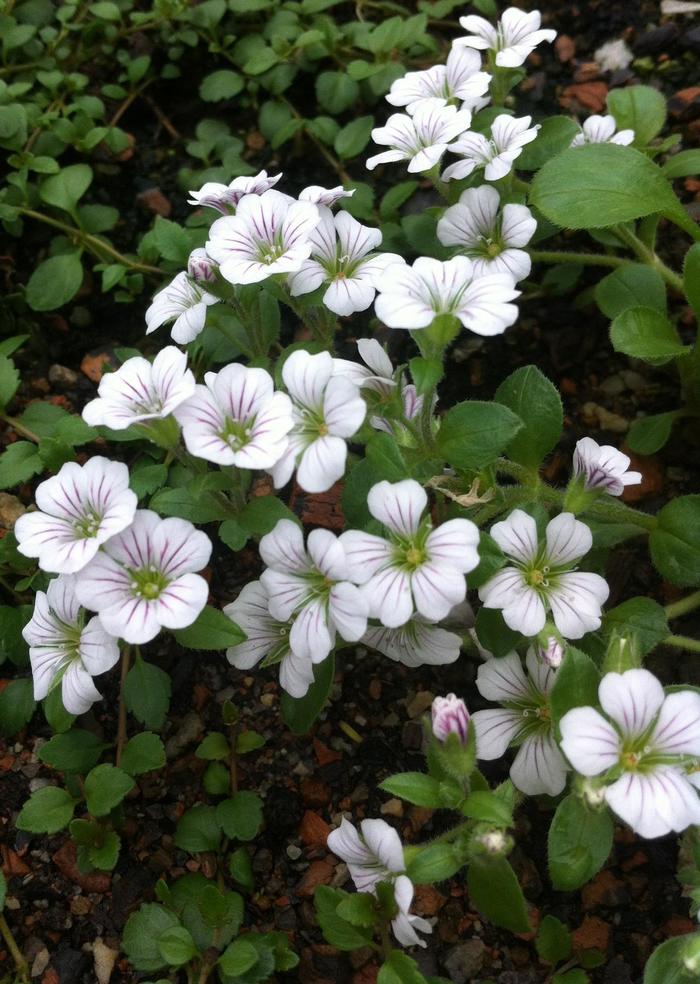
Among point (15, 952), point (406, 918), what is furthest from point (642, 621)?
point (15, 952)

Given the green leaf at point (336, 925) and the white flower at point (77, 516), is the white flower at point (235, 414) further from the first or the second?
the green leaf at point (336, 925)

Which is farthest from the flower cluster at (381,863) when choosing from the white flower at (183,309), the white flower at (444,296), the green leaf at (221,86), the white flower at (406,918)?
the green leaf at (221,86)

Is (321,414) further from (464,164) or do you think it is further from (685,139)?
(685,139)

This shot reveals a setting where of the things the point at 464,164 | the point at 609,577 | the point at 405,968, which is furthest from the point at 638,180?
the point at 405,968

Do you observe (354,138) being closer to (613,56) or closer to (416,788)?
(613,56)

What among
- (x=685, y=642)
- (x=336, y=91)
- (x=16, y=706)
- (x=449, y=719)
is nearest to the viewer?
(x=449, y=719)

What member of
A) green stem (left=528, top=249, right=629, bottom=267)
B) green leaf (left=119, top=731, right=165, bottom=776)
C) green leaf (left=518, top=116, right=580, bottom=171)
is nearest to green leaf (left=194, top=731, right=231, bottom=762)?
green leaf (left=119, top=731, right=165, bottom=776)

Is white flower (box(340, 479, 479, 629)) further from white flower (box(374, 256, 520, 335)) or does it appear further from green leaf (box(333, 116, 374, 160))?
green leaf (box(333, 116, 374, 160))
